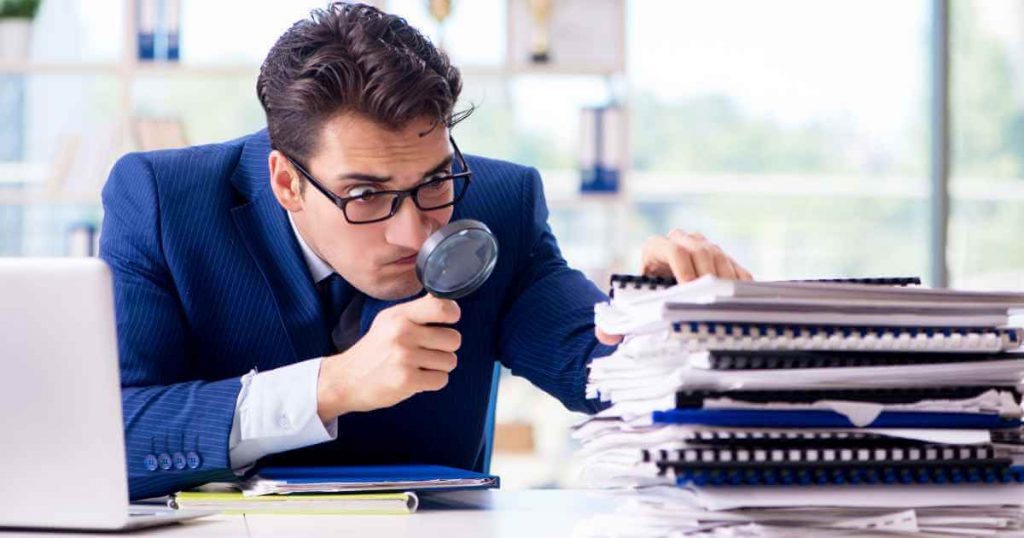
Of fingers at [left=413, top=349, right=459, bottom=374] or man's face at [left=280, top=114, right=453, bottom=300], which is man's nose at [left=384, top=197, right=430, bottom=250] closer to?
man's face at [left=280, top=114, right=453, bottom=300]

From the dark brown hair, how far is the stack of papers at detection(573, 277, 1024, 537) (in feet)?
2.39

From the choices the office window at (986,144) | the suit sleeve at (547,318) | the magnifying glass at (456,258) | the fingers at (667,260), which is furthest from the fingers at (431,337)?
the office window at (986,144)

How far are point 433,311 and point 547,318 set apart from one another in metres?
0.64

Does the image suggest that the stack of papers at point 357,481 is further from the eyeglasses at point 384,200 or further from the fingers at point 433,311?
the eyeglasses at point 384,200

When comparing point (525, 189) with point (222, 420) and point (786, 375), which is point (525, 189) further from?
point (786, 375)

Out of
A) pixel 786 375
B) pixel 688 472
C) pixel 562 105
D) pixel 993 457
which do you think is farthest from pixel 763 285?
pixel 562 105

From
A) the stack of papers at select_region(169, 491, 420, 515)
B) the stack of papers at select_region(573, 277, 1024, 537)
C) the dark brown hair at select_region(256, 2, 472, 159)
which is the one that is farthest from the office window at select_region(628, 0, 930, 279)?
the stack of papers at select_region(573, 277, 1024, 537)

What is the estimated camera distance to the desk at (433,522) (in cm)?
150

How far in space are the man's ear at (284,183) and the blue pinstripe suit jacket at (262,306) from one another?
4cm

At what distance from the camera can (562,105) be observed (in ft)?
17.5

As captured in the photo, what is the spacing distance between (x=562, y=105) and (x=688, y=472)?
4.11 m

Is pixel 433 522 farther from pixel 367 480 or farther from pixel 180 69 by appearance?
pixel 180 69

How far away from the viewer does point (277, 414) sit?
1.79 meters

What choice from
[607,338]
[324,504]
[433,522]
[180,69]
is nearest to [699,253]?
[607,338]
